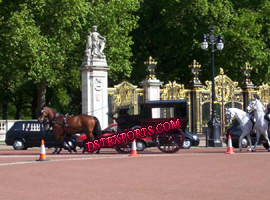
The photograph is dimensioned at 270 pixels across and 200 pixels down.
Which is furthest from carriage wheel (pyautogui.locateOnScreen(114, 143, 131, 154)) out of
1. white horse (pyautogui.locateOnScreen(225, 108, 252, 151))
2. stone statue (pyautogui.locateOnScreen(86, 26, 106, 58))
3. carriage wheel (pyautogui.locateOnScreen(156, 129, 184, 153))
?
stone statue (pyautogui.locateOnScreen(86, 26, 106, 58))

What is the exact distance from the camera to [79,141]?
25.1 m

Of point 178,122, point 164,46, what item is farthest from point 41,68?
point 178,122

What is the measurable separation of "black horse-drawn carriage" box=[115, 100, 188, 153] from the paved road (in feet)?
13.3

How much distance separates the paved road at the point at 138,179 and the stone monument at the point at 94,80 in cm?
1302

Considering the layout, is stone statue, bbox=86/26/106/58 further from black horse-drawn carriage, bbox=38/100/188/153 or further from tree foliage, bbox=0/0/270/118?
black horse-drawn carriage, bbox=38/100/188/153

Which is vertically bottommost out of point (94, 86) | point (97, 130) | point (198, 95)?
point (97, 130)

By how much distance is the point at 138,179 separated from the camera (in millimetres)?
12172

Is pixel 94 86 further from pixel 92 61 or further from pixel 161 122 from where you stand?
pixel 161 122

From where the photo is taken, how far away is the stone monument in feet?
98.9

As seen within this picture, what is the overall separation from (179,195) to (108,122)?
21.8 m

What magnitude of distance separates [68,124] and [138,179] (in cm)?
980

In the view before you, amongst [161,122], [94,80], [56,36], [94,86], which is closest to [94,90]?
[94,86]

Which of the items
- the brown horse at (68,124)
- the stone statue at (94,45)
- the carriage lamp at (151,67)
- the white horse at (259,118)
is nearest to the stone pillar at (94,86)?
the stone statue at (94,45)

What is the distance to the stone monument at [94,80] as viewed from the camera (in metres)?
30.1
